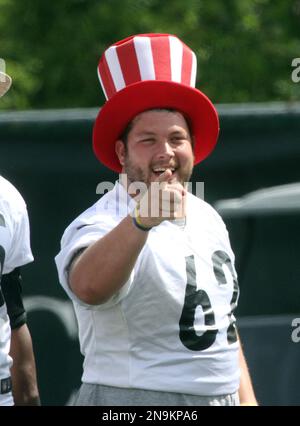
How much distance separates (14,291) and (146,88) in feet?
2.32

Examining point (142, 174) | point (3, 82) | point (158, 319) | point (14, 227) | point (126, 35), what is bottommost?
point (158, 319)

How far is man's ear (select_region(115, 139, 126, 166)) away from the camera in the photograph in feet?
10.6

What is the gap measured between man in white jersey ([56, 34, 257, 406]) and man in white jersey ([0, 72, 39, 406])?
21 centimetres

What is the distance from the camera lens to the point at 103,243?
9.27 feet

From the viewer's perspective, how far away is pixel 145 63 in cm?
326

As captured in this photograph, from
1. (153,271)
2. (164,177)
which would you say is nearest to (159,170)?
(164,177)

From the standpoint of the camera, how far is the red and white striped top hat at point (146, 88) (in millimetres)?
3191

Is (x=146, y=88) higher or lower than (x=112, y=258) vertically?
higher

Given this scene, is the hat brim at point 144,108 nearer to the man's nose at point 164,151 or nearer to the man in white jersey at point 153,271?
the man in white jersey at point 153,271

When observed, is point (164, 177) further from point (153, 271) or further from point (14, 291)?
point (14, 291)

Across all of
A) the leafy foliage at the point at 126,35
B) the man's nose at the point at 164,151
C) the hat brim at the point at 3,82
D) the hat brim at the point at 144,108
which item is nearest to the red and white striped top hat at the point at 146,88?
the hat brim at the point at 144,108

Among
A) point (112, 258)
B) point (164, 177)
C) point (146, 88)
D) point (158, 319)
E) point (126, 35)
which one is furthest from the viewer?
point (126, 35)

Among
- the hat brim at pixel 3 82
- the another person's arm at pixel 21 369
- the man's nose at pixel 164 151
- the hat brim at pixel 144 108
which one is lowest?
the another person's arm at pixel 21 369
